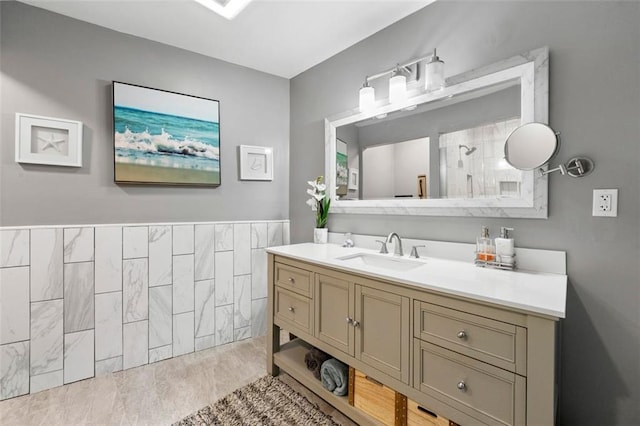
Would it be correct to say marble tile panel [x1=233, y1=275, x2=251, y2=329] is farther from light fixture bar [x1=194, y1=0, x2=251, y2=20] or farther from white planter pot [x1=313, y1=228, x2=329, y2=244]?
light fixture bar [x1=194, y1=0, x2=251, y2=20]

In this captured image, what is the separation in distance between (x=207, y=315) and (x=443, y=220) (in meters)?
1.96

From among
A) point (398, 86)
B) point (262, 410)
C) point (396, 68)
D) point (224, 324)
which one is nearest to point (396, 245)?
point (398, 86)

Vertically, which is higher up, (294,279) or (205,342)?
(294,279)

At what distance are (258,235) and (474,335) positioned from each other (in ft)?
6.59

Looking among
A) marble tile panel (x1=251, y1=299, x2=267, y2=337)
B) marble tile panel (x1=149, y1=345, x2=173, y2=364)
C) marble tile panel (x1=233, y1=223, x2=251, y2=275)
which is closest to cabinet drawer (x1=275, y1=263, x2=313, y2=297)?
marble tile panel (x1=233, y1=223, x2=251, y2=275)

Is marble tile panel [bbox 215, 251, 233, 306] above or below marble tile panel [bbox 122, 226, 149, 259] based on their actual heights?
below

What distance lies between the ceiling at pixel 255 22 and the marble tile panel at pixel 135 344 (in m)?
2.09

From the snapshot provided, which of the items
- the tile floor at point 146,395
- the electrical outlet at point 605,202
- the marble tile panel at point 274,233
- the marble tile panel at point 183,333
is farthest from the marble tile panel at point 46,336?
the electrical outlet at point 605,202

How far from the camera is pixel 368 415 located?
1.48 metres

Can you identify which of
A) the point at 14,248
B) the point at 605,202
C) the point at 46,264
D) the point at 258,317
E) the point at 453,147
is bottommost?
the point at 258,317

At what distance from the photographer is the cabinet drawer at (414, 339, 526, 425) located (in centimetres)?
99

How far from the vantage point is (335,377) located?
1.68 m

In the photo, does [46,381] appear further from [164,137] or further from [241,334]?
[164,137]

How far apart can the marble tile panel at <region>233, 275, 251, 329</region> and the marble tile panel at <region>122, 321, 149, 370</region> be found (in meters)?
0.67
